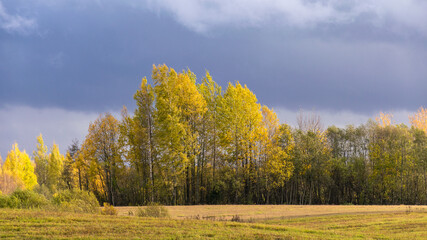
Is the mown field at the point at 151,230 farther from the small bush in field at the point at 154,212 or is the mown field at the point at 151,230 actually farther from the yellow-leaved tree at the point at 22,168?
the yellow-leaved tree at the point at 22,168

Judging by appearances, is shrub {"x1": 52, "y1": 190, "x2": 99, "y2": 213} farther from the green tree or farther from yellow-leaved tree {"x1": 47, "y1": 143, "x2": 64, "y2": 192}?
yellow-leaved tree {"x1": 47, "y1": 143, "x2": 64, "y2": 192}

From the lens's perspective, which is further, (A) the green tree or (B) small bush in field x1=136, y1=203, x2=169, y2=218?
(A) the green tree

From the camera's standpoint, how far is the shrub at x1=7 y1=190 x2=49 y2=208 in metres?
20.6

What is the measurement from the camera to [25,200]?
21.2m

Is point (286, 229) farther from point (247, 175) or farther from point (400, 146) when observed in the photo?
point (400, 146)

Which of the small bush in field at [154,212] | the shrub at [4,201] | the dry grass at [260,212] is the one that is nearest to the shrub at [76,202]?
the dry grass at [260,212]

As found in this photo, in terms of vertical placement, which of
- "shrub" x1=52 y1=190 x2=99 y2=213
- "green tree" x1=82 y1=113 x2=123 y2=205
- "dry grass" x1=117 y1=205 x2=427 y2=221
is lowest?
"dry grass" x1=117 y1=205 x2=427 y2=221

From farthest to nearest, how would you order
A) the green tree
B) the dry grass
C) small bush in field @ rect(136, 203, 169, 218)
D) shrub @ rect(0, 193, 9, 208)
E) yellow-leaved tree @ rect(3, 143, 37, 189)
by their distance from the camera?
yellow-leaved tree @ rect(3, 143, 37, 189) < the green tree < the dry grass < shrub @ rect(0, 193, 9, 208) < small bush in field @ rect(136, 203, 169, 218)

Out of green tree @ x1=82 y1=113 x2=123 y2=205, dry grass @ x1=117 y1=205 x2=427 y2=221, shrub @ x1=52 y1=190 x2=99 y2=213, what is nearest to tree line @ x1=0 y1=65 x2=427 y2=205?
green tree @ x1=82 y1=113 x2=123 y2=205

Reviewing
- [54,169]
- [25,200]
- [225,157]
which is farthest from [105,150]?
[54,169]

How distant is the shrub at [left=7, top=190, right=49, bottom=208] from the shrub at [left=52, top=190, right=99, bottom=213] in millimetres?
893

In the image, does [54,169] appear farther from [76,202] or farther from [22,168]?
[76,202]

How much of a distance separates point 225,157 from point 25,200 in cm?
2210

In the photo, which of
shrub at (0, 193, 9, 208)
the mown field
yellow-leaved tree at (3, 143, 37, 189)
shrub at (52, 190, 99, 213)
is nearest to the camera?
the mown field
